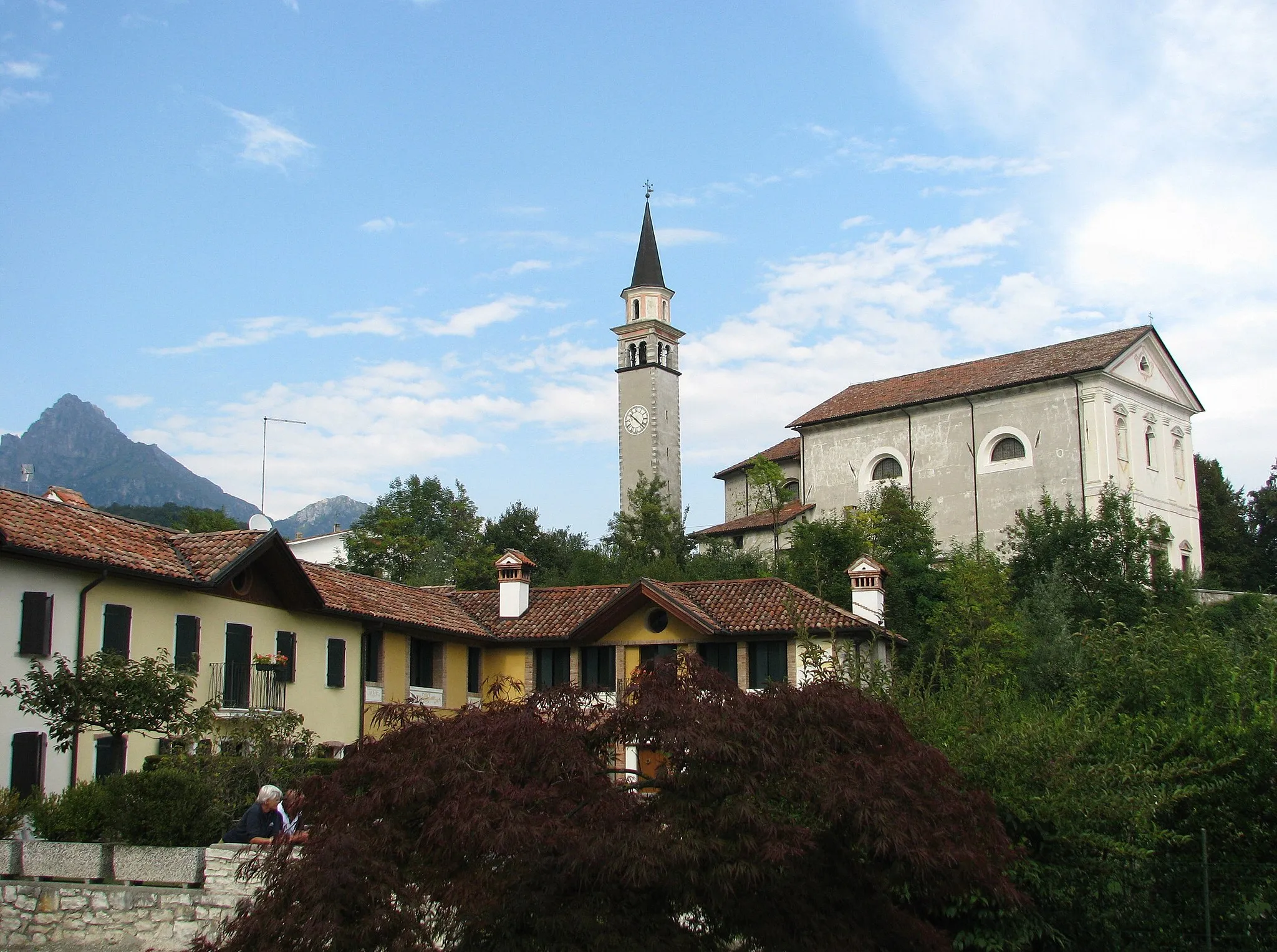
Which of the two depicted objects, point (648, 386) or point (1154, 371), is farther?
point (648, 386)

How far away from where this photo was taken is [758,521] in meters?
46.9

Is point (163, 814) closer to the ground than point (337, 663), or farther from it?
closer to the ground

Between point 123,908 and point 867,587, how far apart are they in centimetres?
1951

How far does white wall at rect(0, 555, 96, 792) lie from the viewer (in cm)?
1791

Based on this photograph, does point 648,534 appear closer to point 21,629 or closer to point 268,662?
point 268,662

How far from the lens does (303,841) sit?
8.17 m

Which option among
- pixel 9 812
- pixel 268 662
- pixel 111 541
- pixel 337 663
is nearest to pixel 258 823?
pixel 9 812

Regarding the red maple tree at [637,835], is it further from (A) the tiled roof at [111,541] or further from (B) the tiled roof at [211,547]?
(B) the tiled roof at [211,547]

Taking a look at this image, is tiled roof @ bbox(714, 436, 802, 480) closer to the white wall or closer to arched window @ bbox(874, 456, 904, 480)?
arched window @ bbox(874, 456, 904, 480)

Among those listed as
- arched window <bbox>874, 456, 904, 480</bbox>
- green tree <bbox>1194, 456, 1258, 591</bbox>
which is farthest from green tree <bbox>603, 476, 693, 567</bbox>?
green tree <bbox>1194, 456, 1258, 591</bbox>

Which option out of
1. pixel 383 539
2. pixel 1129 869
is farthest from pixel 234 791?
pixel 383 539

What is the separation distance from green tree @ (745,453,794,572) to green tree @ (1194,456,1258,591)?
16144 millimetres

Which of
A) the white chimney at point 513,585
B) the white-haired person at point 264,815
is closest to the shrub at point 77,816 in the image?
the white-haired person at point 264,815

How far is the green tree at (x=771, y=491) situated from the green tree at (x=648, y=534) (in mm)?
3299
